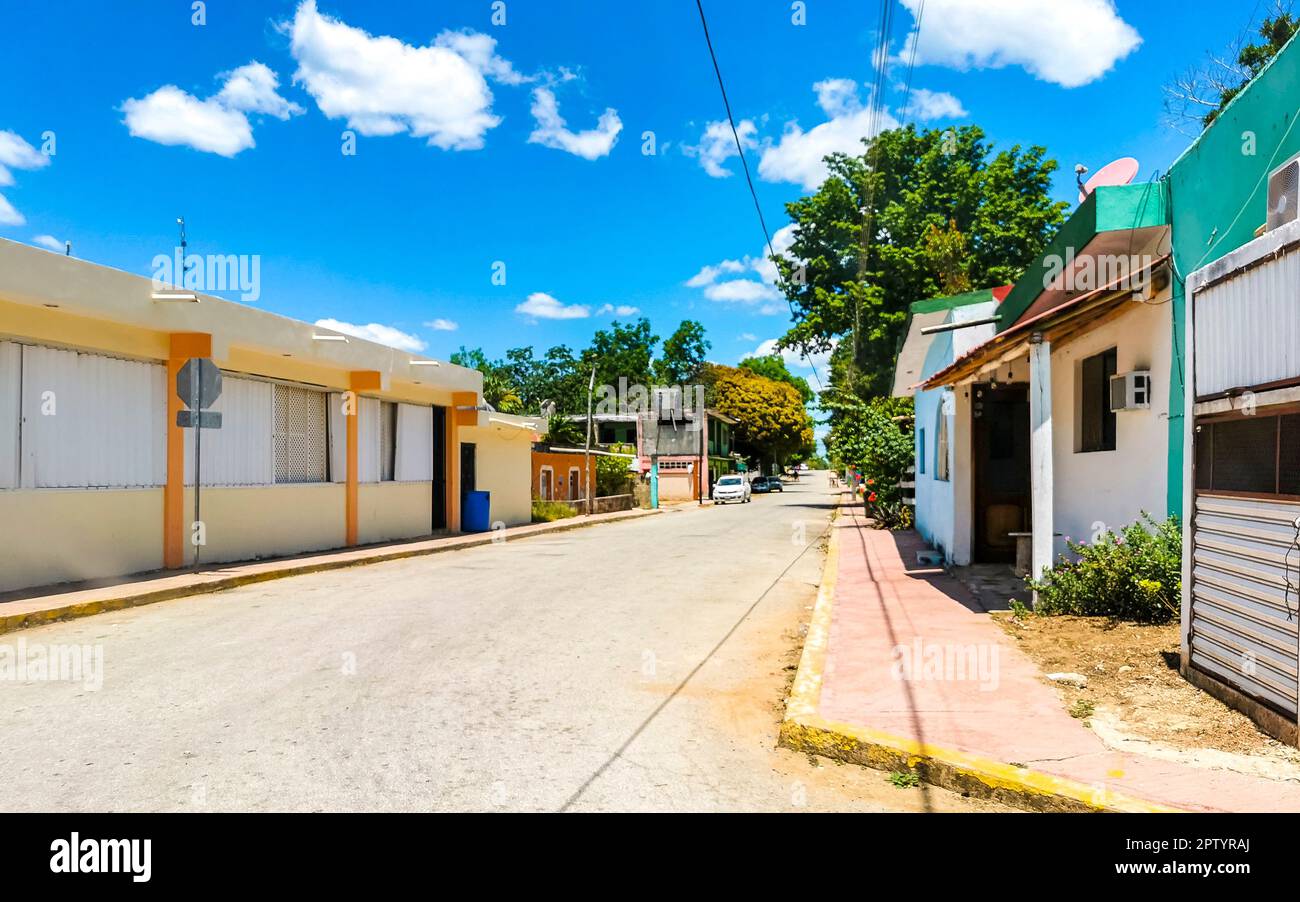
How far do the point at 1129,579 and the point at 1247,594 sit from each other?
2.50m

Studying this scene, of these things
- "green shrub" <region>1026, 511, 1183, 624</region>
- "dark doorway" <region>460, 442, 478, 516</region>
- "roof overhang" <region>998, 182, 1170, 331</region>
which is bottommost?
"green shrub" <region>1026, 511, 1183, 624</region>

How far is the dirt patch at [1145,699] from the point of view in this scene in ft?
14.3

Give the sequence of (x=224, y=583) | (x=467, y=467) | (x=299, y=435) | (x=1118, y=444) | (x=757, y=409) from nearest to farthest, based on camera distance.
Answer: (x=1118, y=444) → (x=224, y=583) → (x=299, y=435) → (x=467, y=467) → (x=757, y=409)

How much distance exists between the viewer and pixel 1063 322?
797 cm

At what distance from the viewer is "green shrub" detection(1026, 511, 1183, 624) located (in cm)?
701

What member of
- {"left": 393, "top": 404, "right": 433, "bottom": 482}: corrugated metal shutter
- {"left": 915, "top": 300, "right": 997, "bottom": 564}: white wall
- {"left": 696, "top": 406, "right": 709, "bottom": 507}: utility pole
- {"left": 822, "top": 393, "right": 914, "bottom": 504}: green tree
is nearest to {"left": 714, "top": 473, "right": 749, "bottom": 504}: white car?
{"left": 696, "top": 406, "right": 709, "bottom": 507}: utility pole

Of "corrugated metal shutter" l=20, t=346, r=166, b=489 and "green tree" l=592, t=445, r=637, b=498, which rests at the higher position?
"corrugated metal shutter" l=20, t=346, r=166, b=489

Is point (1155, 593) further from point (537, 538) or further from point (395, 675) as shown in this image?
point (537, 538)

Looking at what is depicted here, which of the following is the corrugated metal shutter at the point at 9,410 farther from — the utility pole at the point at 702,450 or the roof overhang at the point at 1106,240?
the utility pole at the point at 702,450

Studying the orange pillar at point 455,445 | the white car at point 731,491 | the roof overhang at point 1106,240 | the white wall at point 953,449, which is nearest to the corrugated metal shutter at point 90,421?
the orange pillar at point 455,445

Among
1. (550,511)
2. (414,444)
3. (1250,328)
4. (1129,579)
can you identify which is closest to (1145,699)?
(1129,579)

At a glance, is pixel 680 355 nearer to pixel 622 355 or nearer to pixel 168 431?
pixel 622 355

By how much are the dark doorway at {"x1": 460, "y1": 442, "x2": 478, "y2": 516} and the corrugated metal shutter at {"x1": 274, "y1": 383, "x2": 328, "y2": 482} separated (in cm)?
609

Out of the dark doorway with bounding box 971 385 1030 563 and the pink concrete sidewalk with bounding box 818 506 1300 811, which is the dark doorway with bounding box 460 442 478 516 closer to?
the dark doorway with bounding box 971 385 1030 563
